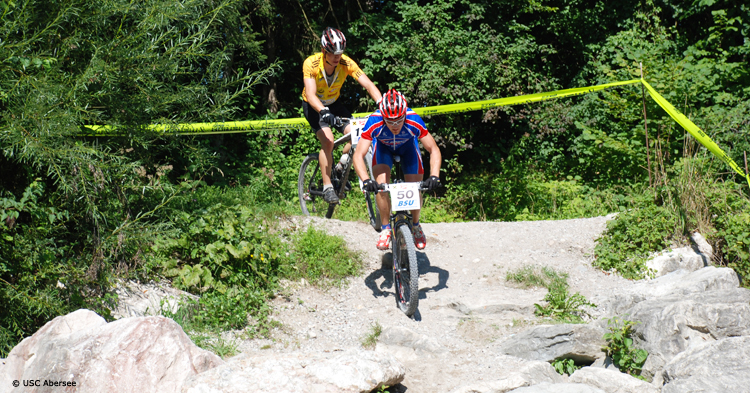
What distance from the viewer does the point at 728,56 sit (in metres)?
9.56

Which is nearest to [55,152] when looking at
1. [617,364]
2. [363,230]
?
[363,230]

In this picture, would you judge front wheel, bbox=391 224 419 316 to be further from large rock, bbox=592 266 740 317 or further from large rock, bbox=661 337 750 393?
large rock, bbox=661 337 750 393

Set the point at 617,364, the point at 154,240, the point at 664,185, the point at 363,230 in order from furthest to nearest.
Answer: the point at 363,230 < the point at 664,185 < the point at 154,240 < the point at 617,364

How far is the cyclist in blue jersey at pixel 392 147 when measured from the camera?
16.6 feet

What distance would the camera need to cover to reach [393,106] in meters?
5.00

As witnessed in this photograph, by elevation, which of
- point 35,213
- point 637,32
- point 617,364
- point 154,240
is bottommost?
point 617,364

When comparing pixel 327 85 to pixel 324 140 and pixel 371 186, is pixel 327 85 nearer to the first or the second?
pixel 324 140

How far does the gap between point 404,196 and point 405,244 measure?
1.35 feet

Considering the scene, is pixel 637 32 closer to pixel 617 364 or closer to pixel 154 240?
pixel 617 364

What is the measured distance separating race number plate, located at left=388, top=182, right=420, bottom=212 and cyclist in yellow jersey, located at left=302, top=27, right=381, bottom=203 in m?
1.26

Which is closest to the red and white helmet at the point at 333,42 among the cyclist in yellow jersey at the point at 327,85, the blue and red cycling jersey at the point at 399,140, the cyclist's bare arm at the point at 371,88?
the cyclist in yellow jersey at the point at 327,85

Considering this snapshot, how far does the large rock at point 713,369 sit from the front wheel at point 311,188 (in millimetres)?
4690

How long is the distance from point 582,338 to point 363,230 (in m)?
3.24

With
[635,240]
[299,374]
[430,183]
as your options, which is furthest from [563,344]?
[635,240]
